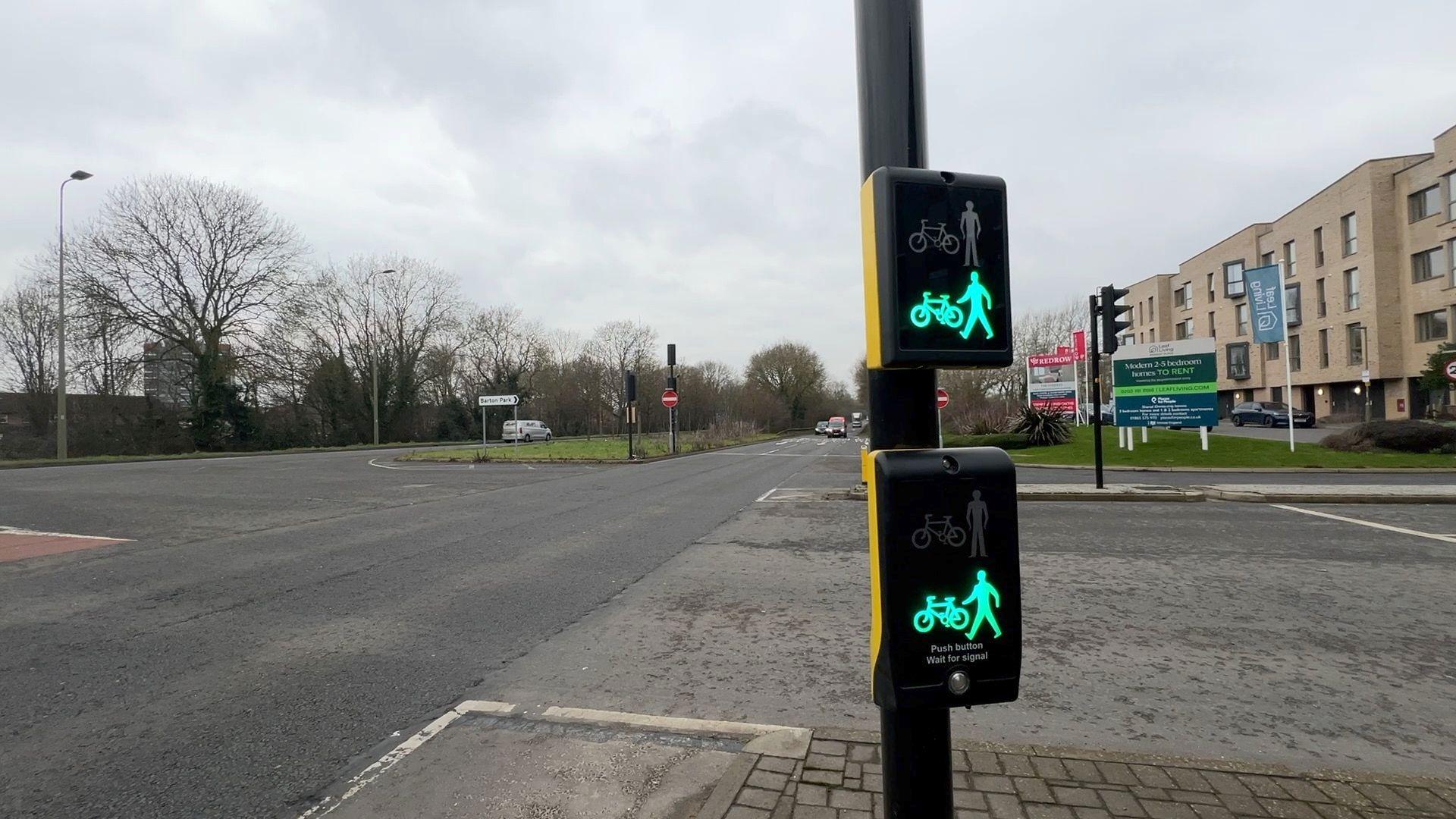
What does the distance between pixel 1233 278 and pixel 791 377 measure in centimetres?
4733

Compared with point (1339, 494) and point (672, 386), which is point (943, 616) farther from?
point (672, 386)

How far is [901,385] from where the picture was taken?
190 centimetres

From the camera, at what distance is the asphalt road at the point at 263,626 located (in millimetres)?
3371

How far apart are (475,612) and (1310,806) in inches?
219

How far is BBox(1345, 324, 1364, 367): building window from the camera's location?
132 feet

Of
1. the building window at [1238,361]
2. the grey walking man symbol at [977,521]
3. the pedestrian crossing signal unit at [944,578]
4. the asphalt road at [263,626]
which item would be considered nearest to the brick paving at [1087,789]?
the pedestrian crossing signal unit at [944,578]

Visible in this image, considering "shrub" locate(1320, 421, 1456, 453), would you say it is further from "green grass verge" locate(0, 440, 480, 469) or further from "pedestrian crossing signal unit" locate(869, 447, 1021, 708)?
"green grass verge" locate(0, 440, 480, 469)

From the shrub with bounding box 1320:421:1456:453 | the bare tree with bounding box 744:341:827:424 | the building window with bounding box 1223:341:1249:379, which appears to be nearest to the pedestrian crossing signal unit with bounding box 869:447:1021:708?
the shrub with bounding box 1320:421:1456:453

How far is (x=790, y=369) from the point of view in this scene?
89375mm

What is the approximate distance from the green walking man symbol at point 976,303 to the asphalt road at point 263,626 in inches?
133

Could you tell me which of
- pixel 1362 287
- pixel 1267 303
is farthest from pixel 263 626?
pixel 1362 287

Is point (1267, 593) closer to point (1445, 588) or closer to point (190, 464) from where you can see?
point (1445, 588)

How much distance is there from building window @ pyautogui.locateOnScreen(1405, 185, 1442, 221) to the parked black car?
37.3 ft

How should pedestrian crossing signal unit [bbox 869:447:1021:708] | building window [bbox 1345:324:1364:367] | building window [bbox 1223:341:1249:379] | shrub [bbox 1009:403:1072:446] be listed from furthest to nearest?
building window [bbox 1223:341:1249:379]
building window [bbox 1345:324:1364:367]
shrub [bbox 1009:403:1072:446]
pedestrian crossing signal unit [bbox 869:447:1021:708]
